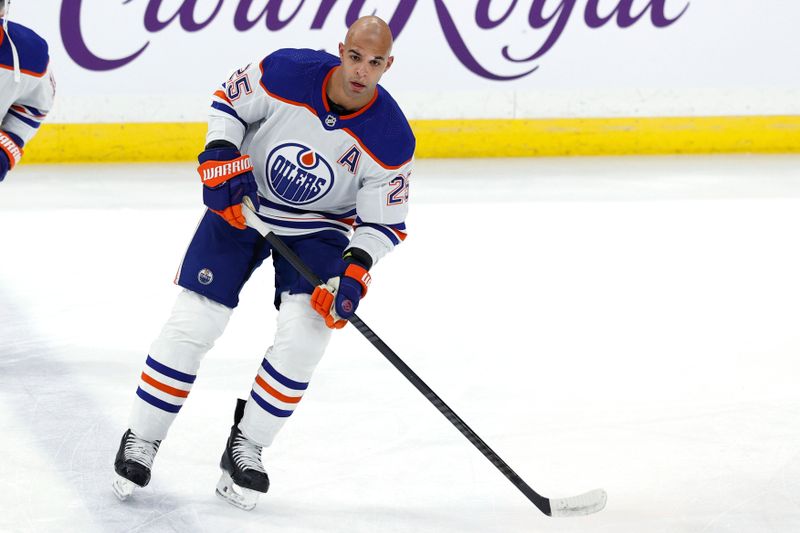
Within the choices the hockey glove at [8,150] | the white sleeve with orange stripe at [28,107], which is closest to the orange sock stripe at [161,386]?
the hockey glove at [8,150]

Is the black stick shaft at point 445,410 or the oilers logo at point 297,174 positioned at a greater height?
the oilers logo at point 297,174

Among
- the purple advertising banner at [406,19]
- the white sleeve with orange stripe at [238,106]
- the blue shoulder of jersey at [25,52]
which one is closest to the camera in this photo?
the white sleeve with orange stripe at [238,106]

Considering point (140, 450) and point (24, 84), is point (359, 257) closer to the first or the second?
point (140, 450)

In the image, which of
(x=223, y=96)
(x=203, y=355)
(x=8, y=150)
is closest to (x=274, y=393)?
(x=203, y=355)

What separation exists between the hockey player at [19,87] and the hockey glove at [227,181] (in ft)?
3.24

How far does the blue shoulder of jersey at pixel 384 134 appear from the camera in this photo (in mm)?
2252

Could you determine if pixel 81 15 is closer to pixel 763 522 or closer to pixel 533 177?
pixel 533 177

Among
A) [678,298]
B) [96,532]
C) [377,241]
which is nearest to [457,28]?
[678,298]

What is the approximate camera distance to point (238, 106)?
7.54 ft

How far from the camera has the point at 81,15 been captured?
5840mm

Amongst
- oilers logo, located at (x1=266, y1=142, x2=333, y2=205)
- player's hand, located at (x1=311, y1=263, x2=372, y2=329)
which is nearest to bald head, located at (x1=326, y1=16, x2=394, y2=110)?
oilers logo, located at (x1=266, y1=142, x2=333, y2=205)

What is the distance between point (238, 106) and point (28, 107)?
1.05 metres

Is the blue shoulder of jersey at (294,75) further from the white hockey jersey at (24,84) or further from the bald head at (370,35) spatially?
the white hockey jersey at (24,84)

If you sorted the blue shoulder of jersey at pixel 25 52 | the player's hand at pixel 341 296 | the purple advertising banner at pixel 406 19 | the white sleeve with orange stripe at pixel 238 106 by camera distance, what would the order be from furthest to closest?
1. the purple advertising banner at pixel 406 19
2. the blue shoulder of jersey at pixel 25 52
3. the white sleeve with orange stripe at pixel 238 106
4. the player's hand at pixel 341 296
